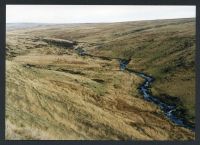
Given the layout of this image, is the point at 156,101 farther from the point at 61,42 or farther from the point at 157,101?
the point at 61,42

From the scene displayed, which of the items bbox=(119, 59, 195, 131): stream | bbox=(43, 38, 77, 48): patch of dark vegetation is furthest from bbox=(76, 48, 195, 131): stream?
bbox=(43, 38, 77, 48): patch of dark vegetation

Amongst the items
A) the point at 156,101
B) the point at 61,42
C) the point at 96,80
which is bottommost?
the point at 156,101

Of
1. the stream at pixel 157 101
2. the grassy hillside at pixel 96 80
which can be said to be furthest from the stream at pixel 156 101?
the grassy hillside at pixel 96 80

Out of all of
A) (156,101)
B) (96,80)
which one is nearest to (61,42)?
(96,80)

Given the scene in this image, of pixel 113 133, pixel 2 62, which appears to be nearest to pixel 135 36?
pixel 113 133

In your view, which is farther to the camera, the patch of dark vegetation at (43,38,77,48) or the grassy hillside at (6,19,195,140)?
the patch of dark vegetation at (43,38,77,48)

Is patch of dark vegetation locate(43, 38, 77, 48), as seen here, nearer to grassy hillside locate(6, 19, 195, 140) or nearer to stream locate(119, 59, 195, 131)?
Result: grassy hillside locate(6, 19, 195, 140)
